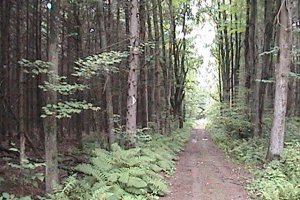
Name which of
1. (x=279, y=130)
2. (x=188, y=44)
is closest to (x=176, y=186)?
(x=279, y=130)

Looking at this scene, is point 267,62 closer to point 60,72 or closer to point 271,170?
point 271,170

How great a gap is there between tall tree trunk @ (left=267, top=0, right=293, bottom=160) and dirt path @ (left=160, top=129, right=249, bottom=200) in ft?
4.88

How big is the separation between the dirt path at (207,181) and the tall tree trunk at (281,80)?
1487mm

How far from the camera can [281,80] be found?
1204cm

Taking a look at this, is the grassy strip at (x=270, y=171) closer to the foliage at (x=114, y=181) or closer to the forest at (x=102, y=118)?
the forest at (x=102, y=118)

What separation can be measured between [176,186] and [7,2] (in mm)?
8516

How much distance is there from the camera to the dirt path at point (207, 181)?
907 centimetres

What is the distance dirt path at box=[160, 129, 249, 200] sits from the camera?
9.07m

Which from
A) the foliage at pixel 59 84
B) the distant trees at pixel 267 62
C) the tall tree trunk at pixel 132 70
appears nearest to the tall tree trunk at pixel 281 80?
the distant trees at pixel 267 62

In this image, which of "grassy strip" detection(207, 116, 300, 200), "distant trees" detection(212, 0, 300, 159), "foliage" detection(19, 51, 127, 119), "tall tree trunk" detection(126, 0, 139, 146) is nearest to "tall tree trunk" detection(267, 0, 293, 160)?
"distant trees" detection(212, 0, 300, 159)

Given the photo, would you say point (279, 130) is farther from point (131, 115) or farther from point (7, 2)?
point (7, 2)

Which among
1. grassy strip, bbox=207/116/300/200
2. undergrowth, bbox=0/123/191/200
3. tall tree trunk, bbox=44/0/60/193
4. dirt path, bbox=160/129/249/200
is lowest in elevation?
dirt path, bbox=160/129/249/200

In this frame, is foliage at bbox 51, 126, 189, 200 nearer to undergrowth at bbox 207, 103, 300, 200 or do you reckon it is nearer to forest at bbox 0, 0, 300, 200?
forest at bbox 0, 0, 300, 200

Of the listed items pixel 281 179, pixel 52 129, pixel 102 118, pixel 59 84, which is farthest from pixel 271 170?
A: pixel 102 118
